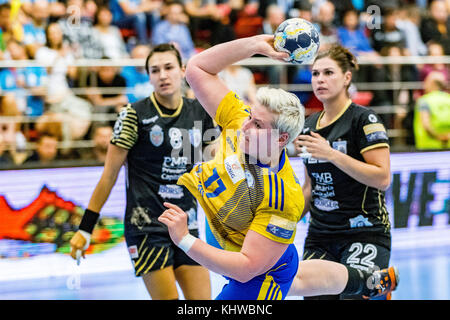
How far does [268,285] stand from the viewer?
10.6ft

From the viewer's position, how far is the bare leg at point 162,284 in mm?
4195

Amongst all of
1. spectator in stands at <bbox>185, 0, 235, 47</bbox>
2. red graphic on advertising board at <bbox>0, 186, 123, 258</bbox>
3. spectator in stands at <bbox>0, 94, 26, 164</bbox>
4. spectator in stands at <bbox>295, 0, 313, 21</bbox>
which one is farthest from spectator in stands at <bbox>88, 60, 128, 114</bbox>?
spectator in stands at <bbox>295, 0, 313, 21</bbox>

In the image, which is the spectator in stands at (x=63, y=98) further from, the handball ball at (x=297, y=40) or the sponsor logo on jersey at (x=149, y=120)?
the handball ball at (x=297, y=40)

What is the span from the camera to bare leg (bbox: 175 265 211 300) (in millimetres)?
4348

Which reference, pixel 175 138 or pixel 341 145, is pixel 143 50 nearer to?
pixel 175 138

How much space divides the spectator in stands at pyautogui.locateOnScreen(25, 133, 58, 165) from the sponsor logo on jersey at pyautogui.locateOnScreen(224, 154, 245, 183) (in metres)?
4.49

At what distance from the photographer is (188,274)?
4.37 metres

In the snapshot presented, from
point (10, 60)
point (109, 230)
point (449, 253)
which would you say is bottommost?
point (449, 253)

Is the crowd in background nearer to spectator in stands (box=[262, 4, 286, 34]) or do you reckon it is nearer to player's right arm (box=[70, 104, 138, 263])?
spectator in stands (box=[262, 4, 286, 34])

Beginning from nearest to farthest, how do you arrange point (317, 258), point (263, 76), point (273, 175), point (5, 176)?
point (273, 175) → point (317, 258) → point (5, 176) → point (263, 76)

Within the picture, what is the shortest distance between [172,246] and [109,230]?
2.40 metres

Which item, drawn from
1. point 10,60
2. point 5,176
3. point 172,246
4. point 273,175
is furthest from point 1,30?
point 273,175

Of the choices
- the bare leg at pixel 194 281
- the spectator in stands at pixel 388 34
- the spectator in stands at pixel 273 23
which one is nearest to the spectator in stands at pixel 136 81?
the spectator in stands at pixel 273 23

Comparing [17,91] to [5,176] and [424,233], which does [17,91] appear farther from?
[424,233]
